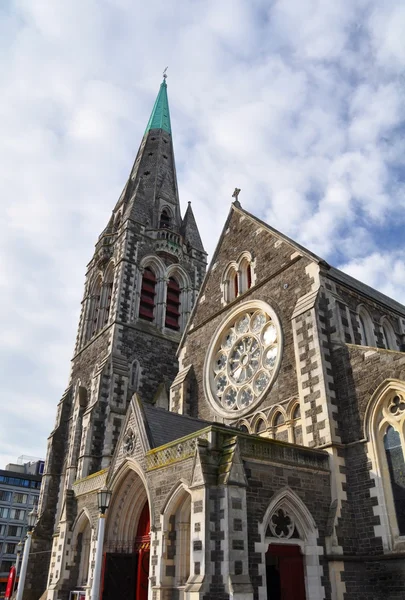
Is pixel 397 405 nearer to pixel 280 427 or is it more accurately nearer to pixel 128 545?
pixel 280 427

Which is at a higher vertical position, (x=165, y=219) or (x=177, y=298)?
(x=165, y=219)

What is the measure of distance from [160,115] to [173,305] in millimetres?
21720

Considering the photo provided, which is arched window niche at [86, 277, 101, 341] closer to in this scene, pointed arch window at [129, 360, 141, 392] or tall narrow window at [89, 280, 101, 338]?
tall narrow window at [89, 280, 101, 338]

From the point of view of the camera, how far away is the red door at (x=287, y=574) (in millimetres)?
11617

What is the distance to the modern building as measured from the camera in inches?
2248

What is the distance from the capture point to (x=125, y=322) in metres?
27.9

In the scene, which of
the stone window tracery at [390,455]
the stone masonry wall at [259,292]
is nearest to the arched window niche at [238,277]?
the stone masonry wall at [259,292]

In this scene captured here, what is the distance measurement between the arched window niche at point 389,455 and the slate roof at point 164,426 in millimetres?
5292

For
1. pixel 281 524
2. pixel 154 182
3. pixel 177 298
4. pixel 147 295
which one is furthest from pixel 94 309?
pixel 281 524

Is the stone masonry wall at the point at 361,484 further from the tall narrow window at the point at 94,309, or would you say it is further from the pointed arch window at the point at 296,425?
the tall narrow window at the point at 94,309

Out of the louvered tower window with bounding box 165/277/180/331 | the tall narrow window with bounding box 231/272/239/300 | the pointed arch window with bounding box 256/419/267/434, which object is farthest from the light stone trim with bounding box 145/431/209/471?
the louvered tower window with bounding box 165/277/180/331

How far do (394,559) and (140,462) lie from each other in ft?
21.9

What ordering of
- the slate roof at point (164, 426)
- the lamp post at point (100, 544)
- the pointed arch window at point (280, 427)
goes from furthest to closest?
1. the pointed arch window at point (280, 427)
2. the slate roof at point (164, 426)
3. the lamp post at point (100, 544)

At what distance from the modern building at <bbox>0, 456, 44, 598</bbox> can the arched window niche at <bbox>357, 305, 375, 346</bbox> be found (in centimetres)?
5533
